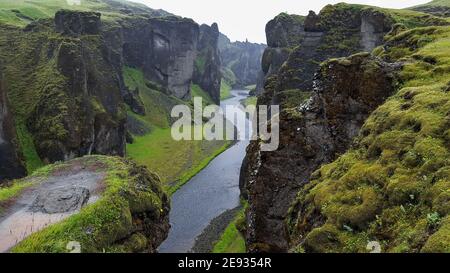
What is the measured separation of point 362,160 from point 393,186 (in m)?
4.91

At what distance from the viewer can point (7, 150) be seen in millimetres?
67688

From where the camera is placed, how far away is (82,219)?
1241 inches

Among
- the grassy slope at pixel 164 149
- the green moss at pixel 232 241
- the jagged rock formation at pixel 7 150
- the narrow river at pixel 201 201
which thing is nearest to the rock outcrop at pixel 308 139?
the green moss at pixel 232 241

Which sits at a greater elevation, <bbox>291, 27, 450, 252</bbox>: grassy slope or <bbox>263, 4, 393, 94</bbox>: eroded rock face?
<bbox>263, 4, 393, 94</bbox>: eroded rock face

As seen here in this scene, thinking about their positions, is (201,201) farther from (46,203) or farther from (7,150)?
(46,203)

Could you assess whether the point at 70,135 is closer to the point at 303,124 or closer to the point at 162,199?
the point at 162,199

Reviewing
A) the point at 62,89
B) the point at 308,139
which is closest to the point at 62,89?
the point at 62,89

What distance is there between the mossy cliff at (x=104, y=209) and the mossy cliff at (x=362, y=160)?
9.01 meters

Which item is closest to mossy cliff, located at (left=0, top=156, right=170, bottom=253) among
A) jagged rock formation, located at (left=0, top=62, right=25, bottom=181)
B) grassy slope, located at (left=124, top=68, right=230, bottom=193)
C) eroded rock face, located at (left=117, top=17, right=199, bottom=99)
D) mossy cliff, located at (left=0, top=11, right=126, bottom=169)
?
jagged rock formation, located at (left=0, top=62, right=25, bottom=181)

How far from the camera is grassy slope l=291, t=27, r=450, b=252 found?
19.2 m

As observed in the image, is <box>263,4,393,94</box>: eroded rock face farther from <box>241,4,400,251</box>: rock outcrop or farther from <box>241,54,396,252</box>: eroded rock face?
<box>241,54,396,252</box>: eroded rock face

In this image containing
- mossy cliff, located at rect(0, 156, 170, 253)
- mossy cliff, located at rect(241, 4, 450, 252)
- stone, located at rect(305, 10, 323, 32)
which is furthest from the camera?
stone, located at rect(305, 10, 323, 32)

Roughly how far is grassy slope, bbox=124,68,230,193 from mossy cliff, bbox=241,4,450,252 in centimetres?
4582

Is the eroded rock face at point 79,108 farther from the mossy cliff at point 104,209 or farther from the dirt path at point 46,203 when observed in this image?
the dirt path at point 46,203
